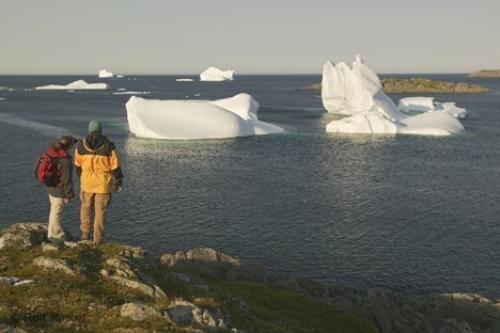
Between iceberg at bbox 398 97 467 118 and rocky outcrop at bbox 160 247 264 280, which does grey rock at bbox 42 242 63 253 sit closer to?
rocky outcrop at bbox 160 247 264 280

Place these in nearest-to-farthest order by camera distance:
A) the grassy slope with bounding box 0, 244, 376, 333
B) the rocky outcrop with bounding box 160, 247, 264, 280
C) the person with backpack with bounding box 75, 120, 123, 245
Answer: the grassy slope with bounding box 0, 244, 376, 333
the person with backpack with bounding box 75, 120, 123, 245
the rocky outcrop with bounding box 160, 247, 264, 280

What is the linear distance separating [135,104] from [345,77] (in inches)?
1976

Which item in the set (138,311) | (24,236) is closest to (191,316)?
(138,311)

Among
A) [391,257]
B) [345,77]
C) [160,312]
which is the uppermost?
[345,77]

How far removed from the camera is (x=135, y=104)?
7588 cm

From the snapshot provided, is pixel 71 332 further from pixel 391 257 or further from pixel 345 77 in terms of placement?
pixel 345 77

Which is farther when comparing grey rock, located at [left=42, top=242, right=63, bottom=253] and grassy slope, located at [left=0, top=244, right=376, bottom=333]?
grey rock, located at [left=42, top=242, right=63, bottom=253]

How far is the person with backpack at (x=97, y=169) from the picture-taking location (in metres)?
12.9

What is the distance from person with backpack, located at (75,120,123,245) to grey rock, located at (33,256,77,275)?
1.85 meters

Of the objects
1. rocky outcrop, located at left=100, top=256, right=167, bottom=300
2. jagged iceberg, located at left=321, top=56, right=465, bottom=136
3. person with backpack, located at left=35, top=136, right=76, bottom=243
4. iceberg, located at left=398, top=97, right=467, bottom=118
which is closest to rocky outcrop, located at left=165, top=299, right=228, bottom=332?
rocky outcrop, located at left=100, top=256, right=167, bottom=300

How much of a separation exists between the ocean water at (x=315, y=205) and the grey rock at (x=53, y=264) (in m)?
18.5

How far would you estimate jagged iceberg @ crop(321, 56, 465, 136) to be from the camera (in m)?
85.2

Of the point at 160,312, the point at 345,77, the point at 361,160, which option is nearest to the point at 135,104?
the point at 361,160

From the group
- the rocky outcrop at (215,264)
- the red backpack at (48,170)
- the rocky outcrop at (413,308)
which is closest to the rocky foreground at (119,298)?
the red backpack at (48,170)
